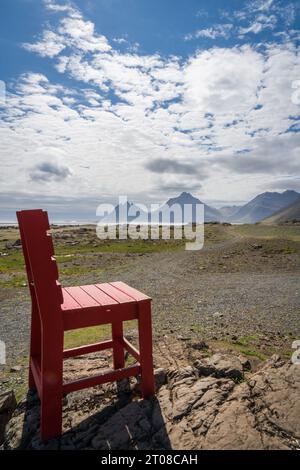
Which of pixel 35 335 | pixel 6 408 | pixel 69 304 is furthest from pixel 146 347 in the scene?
pixel 6 408

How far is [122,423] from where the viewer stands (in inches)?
156

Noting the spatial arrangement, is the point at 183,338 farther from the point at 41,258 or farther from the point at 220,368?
the point at 41,258

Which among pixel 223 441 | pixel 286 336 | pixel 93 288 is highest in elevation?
pixel 93 288

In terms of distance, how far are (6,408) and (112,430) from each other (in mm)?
1794

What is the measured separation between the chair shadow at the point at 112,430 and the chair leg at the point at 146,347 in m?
0.18

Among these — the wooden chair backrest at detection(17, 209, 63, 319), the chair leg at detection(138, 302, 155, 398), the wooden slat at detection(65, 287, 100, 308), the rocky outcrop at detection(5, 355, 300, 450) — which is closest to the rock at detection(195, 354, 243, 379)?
the rocky outcrop at detection(5, 355, 300, 450)

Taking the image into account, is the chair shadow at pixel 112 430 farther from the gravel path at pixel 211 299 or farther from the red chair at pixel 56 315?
the gravel path at pixel 211 299

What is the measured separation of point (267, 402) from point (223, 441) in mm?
831

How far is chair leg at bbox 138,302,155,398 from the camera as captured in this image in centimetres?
424

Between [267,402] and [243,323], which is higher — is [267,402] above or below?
above

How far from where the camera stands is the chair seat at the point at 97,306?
3.84m

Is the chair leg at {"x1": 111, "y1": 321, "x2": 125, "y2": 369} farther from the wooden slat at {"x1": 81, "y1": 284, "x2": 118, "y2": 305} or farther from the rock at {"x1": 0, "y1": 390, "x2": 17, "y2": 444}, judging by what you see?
the rock at {"x1": 0, "y1": 390, "x2": 17, "y2": 444}
